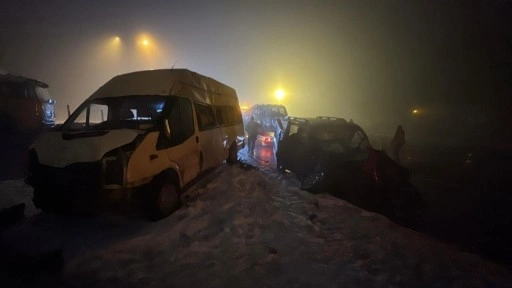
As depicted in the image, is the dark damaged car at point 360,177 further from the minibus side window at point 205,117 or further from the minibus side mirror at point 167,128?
the minibus side mirror at point 167,128

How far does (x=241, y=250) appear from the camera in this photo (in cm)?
399

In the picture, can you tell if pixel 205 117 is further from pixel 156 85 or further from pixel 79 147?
pixel 79 147

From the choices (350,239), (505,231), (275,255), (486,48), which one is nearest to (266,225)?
(275,255)

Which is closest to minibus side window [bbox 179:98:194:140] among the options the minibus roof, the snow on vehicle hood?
the minibus roof

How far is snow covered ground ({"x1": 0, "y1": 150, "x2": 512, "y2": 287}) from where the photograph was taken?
11.2ft

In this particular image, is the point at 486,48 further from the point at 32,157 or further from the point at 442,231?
the point at 32,157

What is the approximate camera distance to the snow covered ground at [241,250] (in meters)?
3.40

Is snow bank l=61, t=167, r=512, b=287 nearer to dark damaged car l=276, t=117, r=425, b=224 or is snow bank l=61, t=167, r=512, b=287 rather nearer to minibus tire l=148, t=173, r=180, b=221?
minibus tire l=148, t=173, r=180, b=221

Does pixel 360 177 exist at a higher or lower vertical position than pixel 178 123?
lower

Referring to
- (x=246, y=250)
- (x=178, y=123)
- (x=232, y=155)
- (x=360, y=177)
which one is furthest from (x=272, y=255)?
(x=232, y=155)

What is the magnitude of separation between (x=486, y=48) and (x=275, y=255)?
26.0 metres

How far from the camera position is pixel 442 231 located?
232 inches

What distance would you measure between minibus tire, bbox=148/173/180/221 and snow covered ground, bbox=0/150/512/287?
176mm

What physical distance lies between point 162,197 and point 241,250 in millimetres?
1533
